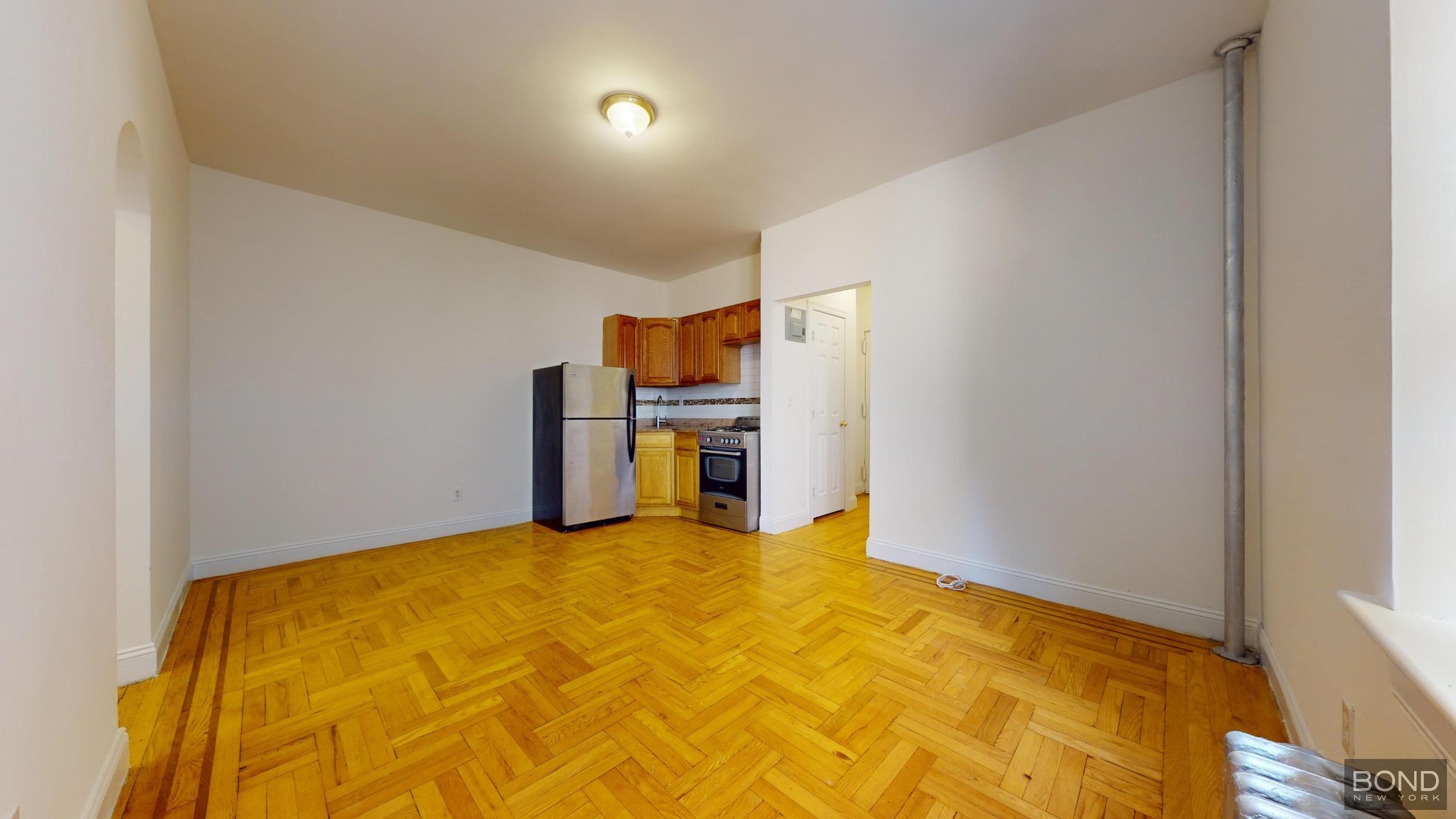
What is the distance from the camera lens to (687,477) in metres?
4.81

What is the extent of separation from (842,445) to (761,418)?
1328 millimetres

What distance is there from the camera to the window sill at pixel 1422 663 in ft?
2.30

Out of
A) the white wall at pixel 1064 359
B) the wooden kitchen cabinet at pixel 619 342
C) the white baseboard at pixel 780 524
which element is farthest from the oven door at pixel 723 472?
the wooden kitchen cabinet at pixel 619 342

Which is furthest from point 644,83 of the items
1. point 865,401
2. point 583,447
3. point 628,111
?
point 865,401

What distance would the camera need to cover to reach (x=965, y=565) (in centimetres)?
294

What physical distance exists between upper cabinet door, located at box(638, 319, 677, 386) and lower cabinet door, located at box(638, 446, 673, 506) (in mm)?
859

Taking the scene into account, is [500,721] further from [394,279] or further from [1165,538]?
[394,279]

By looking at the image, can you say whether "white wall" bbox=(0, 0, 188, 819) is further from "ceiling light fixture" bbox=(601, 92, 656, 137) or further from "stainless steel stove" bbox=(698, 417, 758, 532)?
"stainless steel stove" bbox=(698, 417, 758, 532)

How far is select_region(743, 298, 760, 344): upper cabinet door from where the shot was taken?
4.48 meters

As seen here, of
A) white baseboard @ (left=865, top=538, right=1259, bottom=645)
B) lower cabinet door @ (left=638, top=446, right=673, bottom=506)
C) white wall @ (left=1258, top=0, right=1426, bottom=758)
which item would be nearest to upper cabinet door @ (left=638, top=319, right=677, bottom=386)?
lower cabinet door @ (left=638, top=446, right=673, bottom=506)

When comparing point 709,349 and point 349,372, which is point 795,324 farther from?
point 349,372

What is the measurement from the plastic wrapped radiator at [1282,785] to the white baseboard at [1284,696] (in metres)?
0.83

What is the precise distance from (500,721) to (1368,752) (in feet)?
7.65

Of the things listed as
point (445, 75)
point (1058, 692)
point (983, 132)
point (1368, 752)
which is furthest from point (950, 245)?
point (445, 75)
